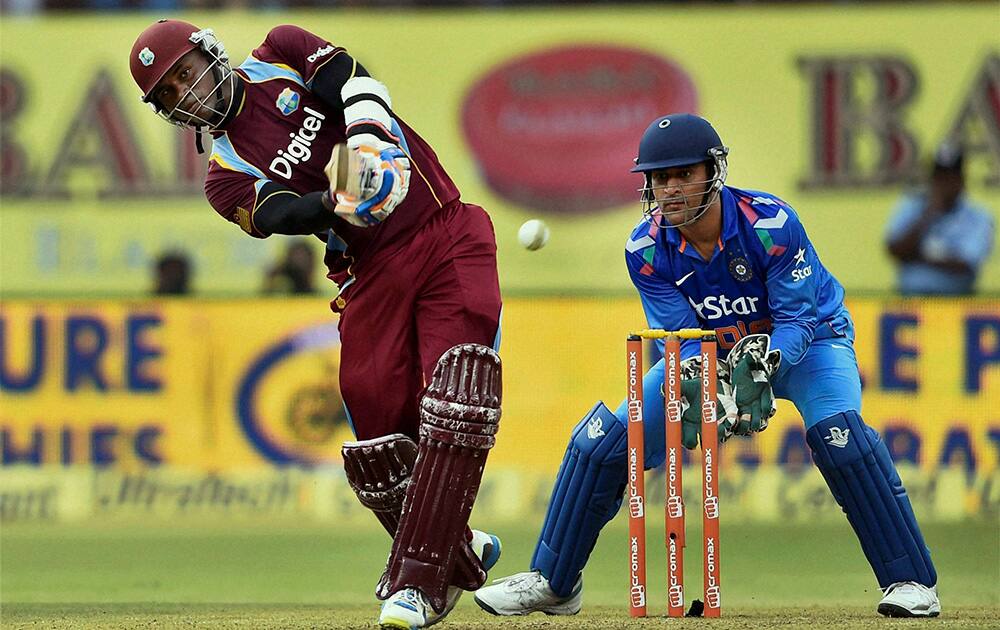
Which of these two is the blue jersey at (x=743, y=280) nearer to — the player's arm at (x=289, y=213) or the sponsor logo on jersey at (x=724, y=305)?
the sponsor logo on jersey at (x=724, y=305)

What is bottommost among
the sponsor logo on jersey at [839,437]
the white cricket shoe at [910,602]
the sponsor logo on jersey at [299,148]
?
the white cricket shoe at [910,602]

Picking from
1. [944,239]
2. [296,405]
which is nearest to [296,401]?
[296,405]

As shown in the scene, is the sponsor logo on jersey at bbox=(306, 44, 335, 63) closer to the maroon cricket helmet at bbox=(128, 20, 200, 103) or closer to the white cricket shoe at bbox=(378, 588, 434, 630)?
the maroon cricket helmet at bbox=(128, 20, 200, 103)

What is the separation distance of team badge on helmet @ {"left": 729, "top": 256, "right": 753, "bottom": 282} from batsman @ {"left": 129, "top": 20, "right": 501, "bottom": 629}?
2.29 ft

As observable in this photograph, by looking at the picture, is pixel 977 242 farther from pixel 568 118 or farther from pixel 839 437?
pixel 839 437

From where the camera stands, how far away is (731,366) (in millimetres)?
4469

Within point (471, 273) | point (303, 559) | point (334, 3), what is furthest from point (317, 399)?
point (471, 273)

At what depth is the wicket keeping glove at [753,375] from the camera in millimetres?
4418

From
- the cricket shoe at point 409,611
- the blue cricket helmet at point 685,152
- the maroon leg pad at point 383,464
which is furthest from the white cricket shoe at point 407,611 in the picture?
the blue cricket helmet at point 685,152

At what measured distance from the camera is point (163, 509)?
7.76 meters

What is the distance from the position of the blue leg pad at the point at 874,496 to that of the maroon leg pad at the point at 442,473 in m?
1.04

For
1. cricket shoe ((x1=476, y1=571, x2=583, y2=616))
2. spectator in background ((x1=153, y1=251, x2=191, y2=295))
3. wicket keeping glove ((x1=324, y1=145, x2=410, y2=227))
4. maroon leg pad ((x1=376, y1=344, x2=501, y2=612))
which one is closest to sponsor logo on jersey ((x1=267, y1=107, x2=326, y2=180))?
wicket keeping glove ((x1=324, y1=145, x2=410, y2=227))

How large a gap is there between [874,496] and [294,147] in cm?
176

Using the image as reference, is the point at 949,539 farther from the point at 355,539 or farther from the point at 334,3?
the point at 334,3
